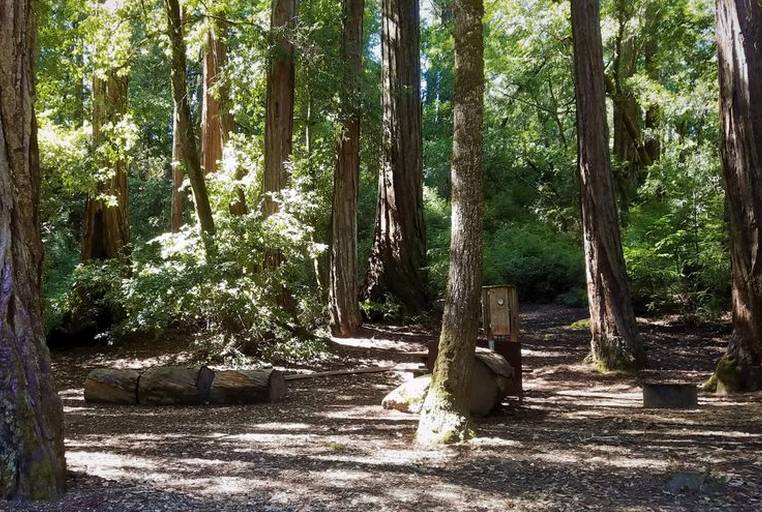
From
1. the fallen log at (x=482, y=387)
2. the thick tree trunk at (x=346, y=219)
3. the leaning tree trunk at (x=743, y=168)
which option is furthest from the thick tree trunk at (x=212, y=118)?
the leaning tree trunk at (x=743, y=168)

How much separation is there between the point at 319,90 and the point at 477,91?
291 inches

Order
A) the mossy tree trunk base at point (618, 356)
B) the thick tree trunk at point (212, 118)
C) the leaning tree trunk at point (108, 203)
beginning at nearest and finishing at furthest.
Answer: the mossy tree trunk base at point (618, 356)
the leaning tree trunk at point (108, 203)
the thick tree trunk at point (212, 118)

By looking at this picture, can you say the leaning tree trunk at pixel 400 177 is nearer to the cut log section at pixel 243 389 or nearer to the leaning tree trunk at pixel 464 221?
the cut log section at pixel 243 389

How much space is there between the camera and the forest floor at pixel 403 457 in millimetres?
4508

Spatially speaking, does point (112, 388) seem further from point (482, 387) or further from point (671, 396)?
point (671, 396)

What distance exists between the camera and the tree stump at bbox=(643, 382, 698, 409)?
799 centimetres

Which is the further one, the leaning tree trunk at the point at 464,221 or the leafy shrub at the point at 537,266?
the leafy shrub at the point at 537,266

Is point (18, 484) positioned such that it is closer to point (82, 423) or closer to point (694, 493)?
point (82, 423)

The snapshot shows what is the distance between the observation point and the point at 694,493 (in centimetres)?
467

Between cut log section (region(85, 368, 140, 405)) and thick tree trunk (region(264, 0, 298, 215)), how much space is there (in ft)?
15.4

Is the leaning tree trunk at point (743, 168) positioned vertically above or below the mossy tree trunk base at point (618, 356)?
above

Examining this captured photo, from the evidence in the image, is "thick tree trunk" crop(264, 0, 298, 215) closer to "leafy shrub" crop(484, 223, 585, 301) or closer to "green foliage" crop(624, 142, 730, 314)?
"green foliage" crop(624, 142, 730, 314)

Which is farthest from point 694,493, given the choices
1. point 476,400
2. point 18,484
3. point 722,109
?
point 722,109

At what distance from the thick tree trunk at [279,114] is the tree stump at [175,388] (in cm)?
460
